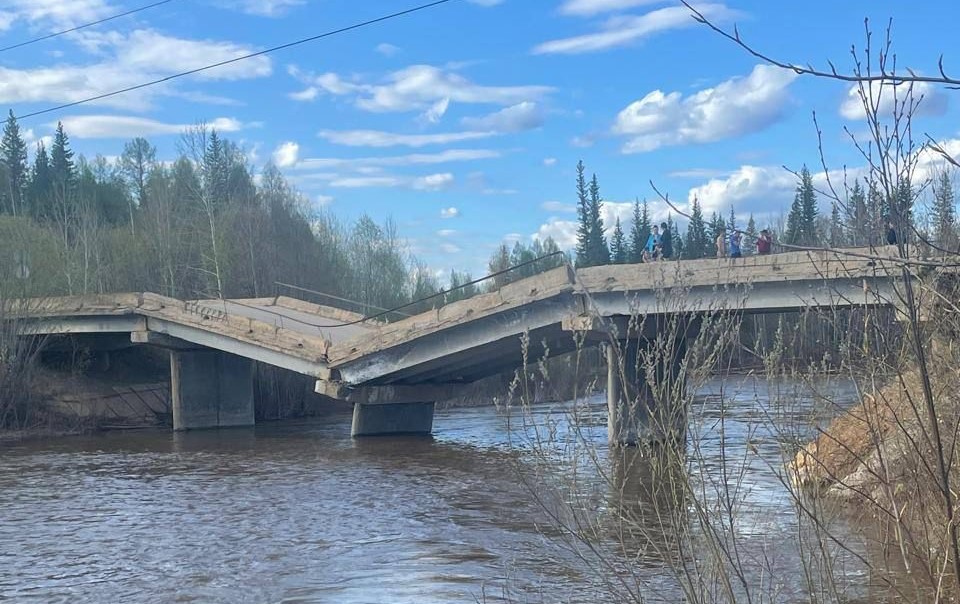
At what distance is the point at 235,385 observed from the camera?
35.5 meters

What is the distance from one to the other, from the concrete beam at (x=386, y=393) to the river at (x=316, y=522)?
1.42 metres

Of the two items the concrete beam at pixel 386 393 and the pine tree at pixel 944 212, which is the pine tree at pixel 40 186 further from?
the pine tree at pixel 944 212

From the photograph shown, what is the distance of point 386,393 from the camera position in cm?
Answer: 2950

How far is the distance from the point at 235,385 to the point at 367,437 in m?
7.73

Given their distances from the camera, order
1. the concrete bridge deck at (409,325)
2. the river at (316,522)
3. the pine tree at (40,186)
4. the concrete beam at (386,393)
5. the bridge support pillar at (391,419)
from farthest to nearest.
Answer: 1. the pine tree at (40,186)
2. the bridge support pillar at (391,419)
3. the concrete beam at (386,393)
4. the concrete bridge deck at (409,325)
5. the river at (316,522)

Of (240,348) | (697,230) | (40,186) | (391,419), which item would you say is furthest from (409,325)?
(40,186)

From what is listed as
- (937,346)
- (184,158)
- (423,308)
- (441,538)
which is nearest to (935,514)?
(937,346)

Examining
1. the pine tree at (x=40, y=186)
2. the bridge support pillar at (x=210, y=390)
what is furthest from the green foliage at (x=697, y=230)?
the pine tree at (x=40, y=186)

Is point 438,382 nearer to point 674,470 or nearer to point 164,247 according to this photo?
point 164,247

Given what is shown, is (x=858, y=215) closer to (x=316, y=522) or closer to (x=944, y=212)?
(x=944, y=212)

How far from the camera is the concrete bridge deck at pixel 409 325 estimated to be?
22.2 metres

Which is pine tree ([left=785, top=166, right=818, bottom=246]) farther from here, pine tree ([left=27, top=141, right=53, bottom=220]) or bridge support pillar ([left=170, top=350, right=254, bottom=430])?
pine tree ([left=27, top=141, right=53, bottom=220])

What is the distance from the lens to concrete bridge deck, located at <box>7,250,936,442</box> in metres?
22.2

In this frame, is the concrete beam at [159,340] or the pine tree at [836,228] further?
the concrete beam at [159,340]
